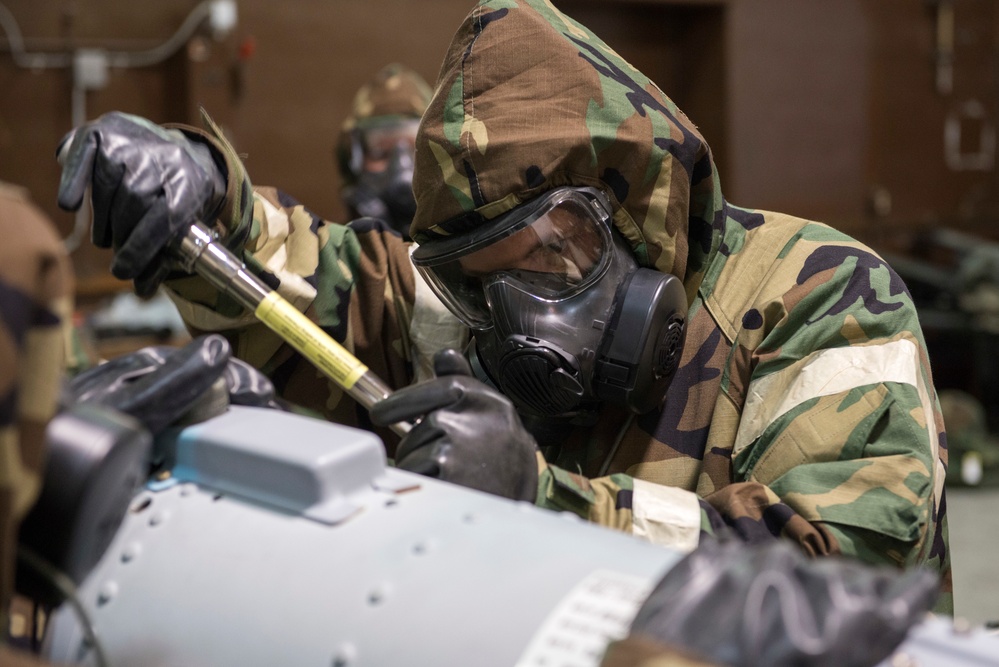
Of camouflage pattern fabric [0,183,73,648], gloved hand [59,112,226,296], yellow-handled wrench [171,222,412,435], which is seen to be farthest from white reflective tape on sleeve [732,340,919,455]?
camouflage pattern fabric [0,183,73,648]

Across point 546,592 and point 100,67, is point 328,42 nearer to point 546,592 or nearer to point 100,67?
point 100,67

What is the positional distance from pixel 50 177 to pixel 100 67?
479 millimetres

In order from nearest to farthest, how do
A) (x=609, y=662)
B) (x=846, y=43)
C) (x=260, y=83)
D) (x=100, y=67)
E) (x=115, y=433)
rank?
(x=609, y=662), (x=115, y=433), (x=100, y=67), (x=260, y=83), (x=846, y=43)

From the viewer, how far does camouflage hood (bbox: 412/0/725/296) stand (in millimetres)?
1353

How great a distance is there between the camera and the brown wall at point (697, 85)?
414 centimetres

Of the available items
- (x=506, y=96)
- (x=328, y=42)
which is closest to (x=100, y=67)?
(x=328, y=42)

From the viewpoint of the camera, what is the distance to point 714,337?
1.44 meters

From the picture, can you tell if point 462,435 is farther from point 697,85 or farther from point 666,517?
point 697,85

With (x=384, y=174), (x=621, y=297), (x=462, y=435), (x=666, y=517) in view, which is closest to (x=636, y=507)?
(x=666, y=517)

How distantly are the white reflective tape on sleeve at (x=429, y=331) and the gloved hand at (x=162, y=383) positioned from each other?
0.69m

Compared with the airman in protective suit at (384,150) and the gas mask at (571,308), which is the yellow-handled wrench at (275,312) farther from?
the airman in protective suit at (384,150)

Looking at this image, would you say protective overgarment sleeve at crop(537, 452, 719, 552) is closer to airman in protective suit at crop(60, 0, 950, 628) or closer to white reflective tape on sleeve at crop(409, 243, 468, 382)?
airman in protective suit at crop(60, 0, 950, 628)

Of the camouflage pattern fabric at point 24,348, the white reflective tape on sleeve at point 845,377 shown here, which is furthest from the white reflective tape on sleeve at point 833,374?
the camouflage pattern fabric at point 24,348

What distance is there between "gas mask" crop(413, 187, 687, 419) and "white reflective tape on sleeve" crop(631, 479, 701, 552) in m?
0.23
